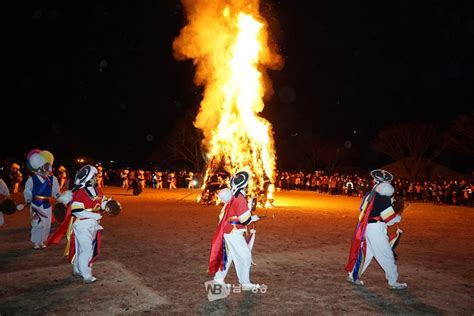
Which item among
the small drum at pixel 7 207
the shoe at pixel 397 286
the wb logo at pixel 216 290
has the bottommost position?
the wb logo at pixel 216 290

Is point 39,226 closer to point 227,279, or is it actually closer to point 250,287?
point 227,279

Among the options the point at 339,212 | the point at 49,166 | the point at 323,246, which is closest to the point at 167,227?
the point at 49,166

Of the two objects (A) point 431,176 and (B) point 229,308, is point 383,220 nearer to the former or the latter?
(B) point 229,308

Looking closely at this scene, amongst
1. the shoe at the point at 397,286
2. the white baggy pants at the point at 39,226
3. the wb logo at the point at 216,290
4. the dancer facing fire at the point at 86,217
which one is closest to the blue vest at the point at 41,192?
the white baggy pants at the point at 39,226

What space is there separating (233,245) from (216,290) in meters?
0.75

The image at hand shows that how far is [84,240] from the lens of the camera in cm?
686

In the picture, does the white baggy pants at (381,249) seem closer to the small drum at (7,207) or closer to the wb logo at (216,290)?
the wb logo at (216,290)

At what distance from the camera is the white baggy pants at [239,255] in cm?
640

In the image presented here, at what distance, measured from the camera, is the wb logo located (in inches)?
240

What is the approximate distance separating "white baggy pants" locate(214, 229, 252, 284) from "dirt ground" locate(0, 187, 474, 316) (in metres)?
0.32

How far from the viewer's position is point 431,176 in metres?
42.5

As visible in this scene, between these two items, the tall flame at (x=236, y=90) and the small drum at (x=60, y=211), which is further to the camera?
the tall flame at (x=236, y=90)

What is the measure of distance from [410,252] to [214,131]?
14873 millimetres

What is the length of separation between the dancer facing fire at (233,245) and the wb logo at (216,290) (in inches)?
3.5
